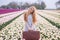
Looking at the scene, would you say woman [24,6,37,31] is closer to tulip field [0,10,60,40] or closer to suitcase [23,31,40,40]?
suitcase [23,31,40,40]

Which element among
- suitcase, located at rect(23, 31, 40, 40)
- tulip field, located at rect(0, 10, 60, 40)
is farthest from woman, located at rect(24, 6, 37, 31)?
tulip field, located at rect(0, 10, 60, 40)

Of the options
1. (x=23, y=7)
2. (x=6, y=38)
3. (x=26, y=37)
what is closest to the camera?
(x=26, y=37)

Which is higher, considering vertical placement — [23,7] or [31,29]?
[31,29]

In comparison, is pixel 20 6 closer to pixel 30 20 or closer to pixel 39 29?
pixel 39 29

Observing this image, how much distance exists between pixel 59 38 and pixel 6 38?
1416 millimetres

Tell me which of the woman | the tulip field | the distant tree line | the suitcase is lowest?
the tulip field

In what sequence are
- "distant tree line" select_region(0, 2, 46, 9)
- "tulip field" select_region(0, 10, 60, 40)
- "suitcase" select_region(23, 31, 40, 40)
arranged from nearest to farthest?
"suitcase" select_region(23, 31, 40, 40) → "tulip field" select_region(0, 10, 60, 40) → "distant tree line" select_region(0, 2, 46, 9)

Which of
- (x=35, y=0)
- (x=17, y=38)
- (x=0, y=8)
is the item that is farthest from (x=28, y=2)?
(x=17, y=38)

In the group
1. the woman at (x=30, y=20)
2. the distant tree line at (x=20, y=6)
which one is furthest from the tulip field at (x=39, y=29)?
the woman at (x=30, y=20)

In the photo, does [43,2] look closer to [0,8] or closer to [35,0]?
[35,0]

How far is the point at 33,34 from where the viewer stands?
13.2ft

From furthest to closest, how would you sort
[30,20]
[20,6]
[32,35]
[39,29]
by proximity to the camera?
[20,6] < [39,29] < [30,20] < [32,35]

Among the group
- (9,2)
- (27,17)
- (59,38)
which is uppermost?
(27,17)

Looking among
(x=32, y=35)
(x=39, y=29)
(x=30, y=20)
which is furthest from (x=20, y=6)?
(x=32, y=35)
